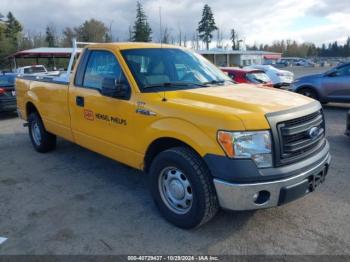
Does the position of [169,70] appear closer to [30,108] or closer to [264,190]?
[264,190]

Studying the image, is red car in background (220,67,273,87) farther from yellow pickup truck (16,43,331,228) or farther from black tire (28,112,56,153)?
yellow pickup truck (16,43,331,228)

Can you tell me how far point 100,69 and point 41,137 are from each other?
255cm

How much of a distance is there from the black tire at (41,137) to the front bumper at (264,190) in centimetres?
435

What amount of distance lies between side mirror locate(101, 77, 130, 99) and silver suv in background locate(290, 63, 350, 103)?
30.0 feet

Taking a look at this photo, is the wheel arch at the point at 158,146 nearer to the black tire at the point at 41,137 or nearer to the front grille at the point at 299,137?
the front grille at the point at 299,137

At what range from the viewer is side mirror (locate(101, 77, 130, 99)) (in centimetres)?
392

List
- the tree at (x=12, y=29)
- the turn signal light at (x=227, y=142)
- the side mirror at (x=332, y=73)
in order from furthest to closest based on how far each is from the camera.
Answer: the tree at (x=12, y=29), the side mirror at (x=332, y=73), the turn signal light at (x=227, y=142)

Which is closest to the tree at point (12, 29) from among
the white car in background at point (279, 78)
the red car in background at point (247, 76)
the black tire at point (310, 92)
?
the white car in background at point (279, 78)

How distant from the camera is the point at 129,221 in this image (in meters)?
3.83

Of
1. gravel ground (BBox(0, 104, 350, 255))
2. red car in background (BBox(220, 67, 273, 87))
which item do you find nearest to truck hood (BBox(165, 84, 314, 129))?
gravel ground (BBox(0, 104, 350, 255))

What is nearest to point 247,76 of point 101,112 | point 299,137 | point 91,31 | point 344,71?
point 344,71

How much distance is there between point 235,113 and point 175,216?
1.31m

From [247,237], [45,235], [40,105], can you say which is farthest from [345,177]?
[40,105]

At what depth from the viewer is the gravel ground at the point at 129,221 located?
3.30 meters
